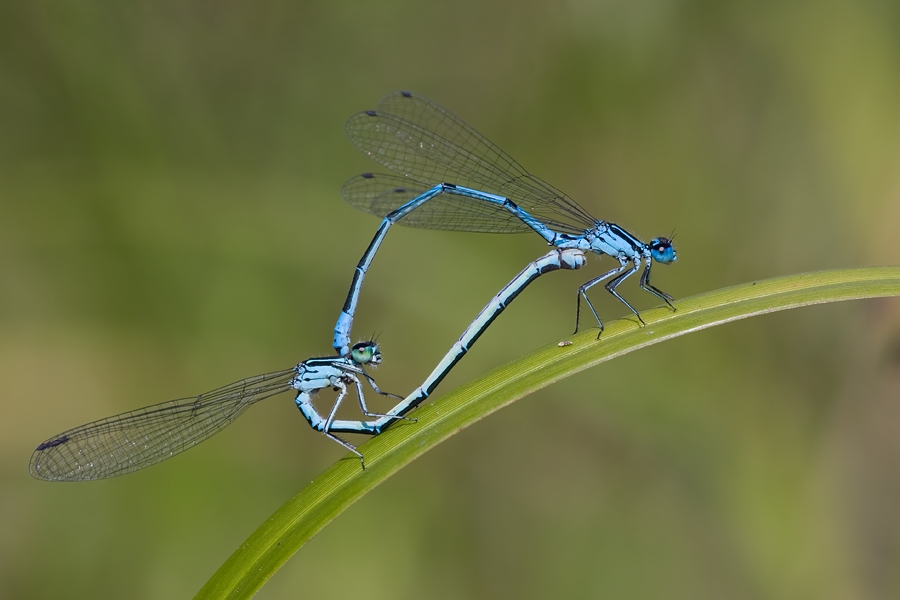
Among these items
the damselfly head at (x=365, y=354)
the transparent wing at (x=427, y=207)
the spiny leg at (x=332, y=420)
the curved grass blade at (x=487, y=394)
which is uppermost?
the transparent wing at (x=427, y=207)

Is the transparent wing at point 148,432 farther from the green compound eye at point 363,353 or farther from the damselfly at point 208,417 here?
the green compound eye at point 363,353

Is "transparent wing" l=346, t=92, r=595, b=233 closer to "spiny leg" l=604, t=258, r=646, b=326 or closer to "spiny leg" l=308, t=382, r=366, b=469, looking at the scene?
"spiny leg" l=604, t=258, r=646, b=326

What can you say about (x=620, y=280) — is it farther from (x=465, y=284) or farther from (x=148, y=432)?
(x=148, y=432)

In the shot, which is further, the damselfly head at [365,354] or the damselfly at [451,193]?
the damselfly at [451,193]

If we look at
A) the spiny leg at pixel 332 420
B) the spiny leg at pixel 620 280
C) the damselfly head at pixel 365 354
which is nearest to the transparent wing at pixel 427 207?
the spiny leg at pixel 620 280

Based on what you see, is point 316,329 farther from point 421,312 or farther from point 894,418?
point 894,418

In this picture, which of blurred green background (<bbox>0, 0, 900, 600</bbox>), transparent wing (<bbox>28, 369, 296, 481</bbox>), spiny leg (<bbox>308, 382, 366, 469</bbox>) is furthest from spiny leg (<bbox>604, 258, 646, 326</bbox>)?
transparent wing (<bbox>28, 369, 296, 481</bbox>)
